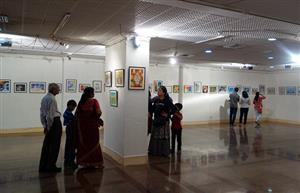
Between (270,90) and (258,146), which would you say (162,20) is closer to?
(258,146)

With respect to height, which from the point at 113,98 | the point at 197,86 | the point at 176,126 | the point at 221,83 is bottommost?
the point at 176,126

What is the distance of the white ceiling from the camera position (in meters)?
3.60

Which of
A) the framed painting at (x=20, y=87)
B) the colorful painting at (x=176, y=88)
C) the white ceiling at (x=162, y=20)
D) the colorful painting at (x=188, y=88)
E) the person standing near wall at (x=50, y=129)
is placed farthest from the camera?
the colorful painting at (x=188, y=88)

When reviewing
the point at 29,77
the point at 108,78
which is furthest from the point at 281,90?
the point at 29,77

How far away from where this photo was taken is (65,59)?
955 cm

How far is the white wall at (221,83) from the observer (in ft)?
38.5

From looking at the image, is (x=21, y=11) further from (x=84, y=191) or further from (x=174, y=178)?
(x=174, y=178)

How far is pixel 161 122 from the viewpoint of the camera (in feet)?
20.0

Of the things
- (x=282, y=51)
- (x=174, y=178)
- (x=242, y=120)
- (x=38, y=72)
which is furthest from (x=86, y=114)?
Answer: (x=242, y=120)

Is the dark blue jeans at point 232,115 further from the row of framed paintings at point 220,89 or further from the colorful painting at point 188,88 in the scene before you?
the colorful painting at point 188,88

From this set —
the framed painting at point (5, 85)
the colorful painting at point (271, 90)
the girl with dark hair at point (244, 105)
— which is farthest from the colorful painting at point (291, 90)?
the framed painting at point (5, 85)

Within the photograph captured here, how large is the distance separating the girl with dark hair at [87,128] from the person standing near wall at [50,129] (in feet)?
1.33

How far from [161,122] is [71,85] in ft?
15.9

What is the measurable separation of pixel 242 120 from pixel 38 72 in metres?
9.48
